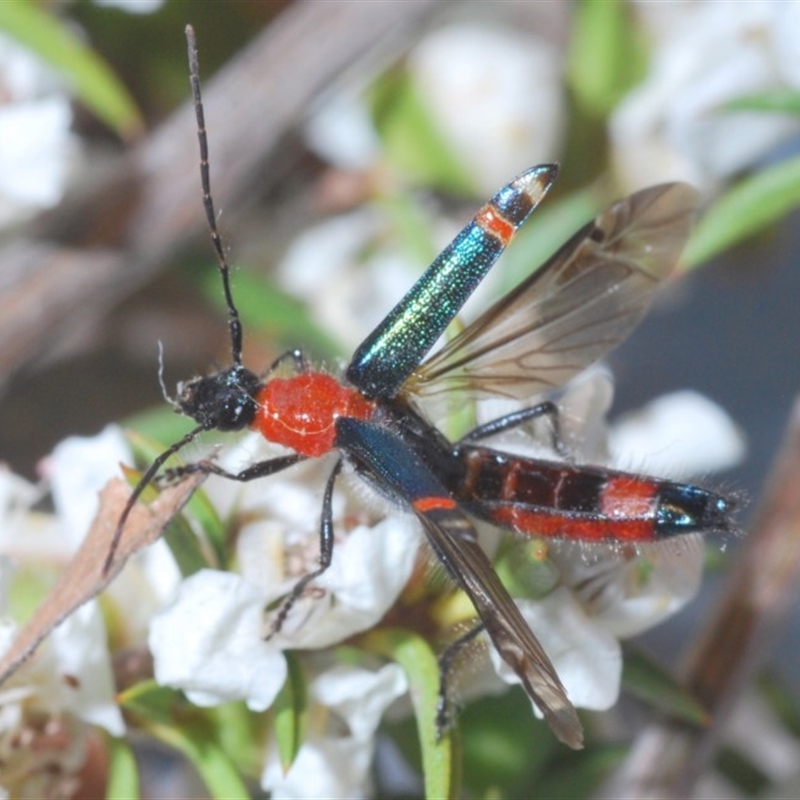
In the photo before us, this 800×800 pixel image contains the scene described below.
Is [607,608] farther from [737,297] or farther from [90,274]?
[737,297]

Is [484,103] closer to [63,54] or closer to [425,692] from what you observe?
[63,54]

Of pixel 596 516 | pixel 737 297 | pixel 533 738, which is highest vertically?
pixel 596 516

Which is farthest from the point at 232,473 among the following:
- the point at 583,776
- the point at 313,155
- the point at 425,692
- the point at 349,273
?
the point at 313,155

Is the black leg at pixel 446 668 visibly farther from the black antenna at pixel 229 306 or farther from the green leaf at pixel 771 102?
the green leaf at pixel 771 102

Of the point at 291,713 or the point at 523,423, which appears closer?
the point at 291,713

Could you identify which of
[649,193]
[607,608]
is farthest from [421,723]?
[649,193]

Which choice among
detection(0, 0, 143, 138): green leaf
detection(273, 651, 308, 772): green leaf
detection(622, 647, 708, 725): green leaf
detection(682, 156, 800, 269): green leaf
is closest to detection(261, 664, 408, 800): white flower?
detection(273, 651, 308, 772): green leaf

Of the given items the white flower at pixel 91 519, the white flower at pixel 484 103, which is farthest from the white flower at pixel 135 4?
the white flower at pixel 91 519
